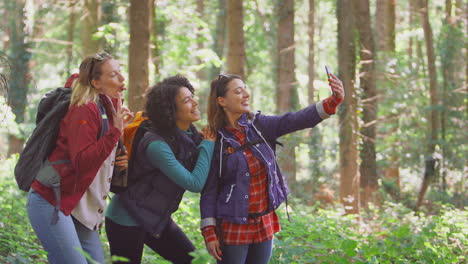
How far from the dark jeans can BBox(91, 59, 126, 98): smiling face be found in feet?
3.17

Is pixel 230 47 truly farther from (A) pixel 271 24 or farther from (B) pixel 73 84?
(A) pixel 271 24

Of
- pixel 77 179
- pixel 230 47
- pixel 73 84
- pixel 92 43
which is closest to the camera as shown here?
pixel 77 179

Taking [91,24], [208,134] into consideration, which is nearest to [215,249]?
[208,134]

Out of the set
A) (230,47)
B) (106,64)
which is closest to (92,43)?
(230,47)

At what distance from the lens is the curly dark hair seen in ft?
13.5

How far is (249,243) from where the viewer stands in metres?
4.11

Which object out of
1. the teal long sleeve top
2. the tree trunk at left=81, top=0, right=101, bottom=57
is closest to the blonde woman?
the teal long sleeve top

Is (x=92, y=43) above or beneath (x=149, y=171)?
above

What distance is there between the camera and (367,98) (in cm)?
1322

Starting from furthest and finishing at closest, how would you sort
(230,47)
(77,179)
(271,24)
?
1. (271,24)
2. (230,47)
3. (77,179)

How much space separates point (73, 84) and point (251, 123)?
1.39 meters

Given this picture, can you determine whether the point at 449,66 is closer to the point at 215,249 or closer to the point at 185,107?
the point at 185,107

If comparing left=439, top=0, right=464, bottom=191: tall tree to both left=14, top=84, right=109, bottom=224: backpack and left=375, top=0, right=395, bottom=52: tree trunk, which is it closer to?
left=375, top=0, right=395, bottom=52: tree trunk

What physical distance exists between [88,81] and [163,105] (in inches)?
22.8
